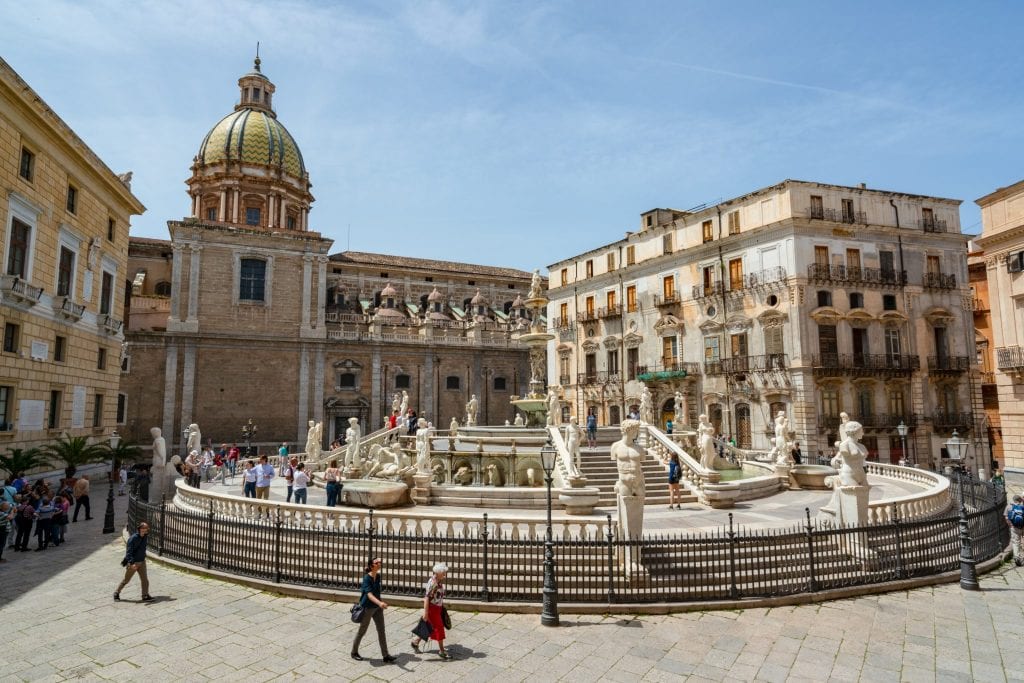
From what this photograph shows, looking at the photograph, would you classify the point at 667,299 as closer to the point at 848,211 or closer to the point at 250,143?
the point at 848,211

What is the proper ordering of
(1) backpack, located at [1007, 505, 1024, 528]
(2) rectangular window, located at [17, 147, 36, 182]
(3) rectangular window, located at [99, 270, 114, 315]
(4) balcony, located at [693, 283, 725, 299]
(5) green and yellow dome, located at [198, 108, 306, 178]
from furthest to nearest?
1. (5) green and yellow dome, located at [198, 108, 306, 178]
2. (4) balcony, located at [693, 283, 725, 299]
3. (3) rectangular window, located at [99, 270, 114, 315]
4. (2) rectangular window, located at [17, 147, 36, 182]
5. (1) backpack, located at [1007, 505, 1024, 528]

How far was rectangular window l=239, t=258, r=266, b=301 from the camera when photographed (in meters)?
39.8

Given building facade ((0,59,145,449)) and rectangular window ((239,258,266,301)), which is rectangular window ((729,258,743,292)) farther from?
rectangular window ((239,258,266,301))

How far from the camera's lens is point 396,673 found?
6.89 meters

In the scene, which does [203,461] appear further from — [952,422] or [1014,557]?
[952,422]

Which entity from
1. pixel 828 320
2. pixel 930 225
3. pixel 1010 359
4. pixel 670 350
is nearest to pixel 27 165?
pixel 670 350

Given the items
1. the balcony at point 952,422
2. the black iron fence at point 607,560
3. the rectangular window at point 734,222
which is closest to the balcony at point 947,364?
the balcony at point 952,422

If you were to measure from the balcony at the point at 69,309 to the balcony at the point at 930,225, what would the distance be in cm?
3726

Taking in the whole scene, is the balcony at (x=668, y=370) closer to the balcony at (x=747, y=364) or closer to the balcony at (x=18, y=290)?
the balcony at (x=747, y=364)

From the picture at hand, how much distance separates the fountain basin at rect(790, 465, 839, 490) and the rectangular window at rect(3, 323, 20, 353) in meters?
24.1

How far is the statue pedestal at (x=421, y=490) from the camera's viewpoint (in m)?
16.0

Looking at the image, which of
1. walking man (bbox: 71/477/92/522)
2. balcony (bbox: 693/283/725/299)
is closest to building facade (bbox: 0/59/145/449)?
walking man (bbox: 71/477/92/522)

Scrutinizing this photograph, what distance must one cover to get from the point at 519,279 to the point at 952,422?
3248cm

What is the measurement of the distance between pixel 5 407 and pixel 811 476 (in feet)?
80.7
